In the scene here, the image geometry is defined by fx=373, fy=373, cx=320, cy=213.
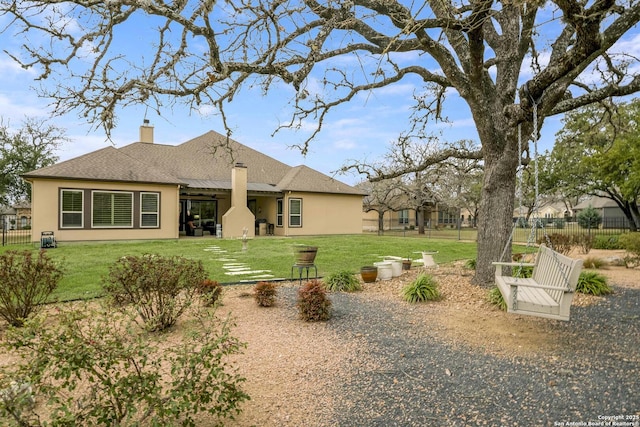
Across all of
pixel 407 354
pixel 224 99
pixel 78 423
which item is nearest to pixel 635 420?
pixel 407 354

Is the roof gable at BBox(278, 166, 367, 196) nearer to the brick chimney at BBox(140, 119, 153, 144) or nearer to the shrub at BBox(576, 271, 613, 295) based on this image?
the brick chimney at BBox(140, 119, 153, 144)

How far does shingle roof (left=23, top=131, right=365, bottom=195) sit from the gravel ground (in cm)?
1207

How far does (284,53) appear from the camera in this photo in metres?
7.03

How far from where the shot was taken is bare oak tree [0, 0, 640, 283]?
6148 millimetres

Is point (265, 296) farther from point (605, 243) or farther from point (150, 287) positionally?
point (605, 243)

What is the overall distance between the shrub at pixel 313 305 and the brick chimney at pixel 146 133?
2141 cm

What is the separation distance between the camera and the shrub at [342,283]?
7.68 metres

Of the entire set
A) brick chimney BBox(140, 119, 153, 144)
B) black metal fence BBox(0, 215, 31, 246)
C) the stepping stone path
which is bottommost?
the stepping stone path

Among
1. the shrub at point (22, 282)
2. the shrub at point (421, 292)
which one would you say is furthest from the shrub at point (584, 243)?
the shrub at point (22, 282)

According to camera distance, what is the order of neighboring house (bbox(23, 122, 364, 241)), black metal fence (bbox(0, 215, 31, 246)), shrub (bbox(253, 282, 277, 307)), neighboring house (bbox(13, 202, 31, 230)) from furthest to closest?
neighboring house (bbox(13, 202, 31, 230)) < black metal fence (bbox(0, 215, 31, 246)) < neighboring house (bbox(23, 122, 364, 241)) < shrub (bbox(253, 282, 277, 307))

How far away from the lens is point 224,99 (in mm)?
7566

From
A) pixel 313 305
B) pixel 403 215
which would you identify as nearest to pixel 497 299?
pixel 313 305

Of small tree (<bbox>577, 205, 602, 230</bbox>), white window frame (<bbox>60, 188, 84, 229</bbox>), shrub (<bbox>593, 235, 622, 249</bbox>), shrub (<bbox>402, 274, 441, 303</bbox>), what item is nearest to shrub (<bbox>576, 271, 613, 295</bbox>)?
shrub (<bbox>402, 274, 441, 303</bbox>)

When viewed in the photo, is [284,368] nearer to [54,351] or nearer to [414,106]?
[54,351]
